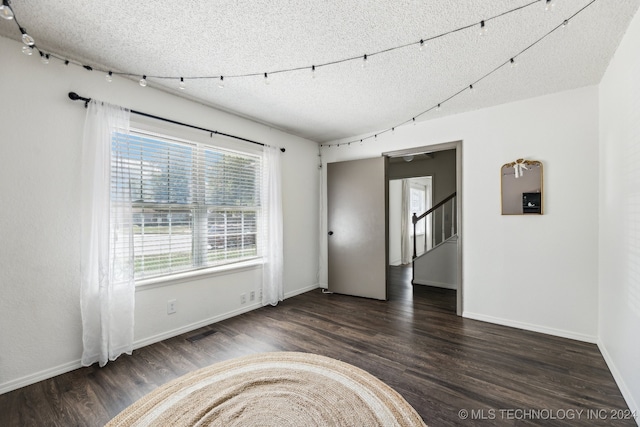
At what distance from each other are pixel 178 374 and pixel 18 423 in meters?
0.84

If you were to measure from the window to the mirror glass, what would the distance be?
2.92 meters

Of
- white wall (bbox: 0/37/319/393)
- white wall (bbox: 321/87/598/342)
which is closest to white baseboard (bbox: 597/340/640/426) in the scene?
white wall (bbox: 321/87/598/342)

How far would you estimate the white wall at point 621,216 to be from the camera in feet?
5.38

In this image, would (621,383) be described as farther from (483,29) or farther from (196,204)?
(196,204)

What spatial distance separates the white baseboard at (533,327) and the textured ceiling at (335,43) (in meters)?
2.36

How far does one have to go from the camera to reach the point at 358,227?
4.09 m

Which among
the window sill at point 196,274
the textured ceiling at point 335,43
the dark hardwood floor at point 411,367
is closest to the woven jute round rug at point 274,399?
the dark hardwood floor at point 411,367

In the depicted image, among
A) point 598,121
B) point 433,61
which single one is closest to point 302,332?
point 433,61

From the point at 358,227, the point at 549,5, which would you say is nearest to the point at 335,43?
the point at 549,5

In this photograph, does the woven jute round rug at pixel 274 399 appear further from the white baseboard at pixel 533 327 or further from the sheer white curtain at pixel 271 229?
the white baseboard at pixel 533 327

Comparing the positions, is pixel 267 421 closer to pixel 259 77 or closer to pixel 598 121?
pixel 259 77

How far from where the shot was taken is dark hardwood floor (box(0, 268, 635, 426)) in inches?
65.5

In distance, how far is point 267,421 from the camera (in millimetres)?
1571

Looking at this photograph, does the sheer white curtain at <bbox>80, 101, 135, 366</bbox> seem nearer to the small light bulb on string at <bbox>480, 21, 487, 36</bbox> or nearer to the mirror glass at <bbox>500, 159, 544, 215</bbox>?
the small light bulb on string at <bbox>480, 21, 487, 36</bbox>
